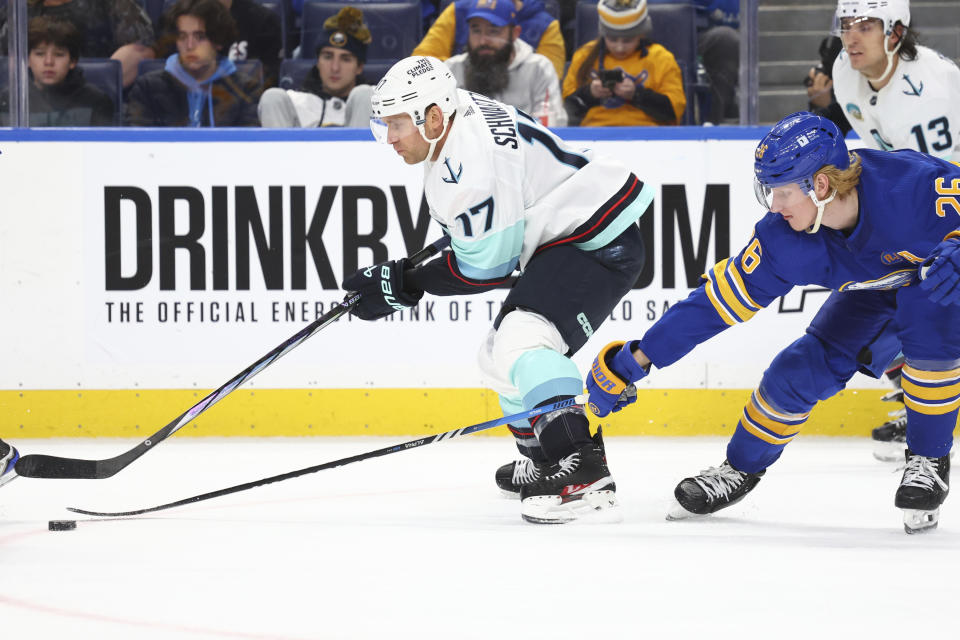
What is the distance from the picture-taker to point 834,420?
15.6 ft

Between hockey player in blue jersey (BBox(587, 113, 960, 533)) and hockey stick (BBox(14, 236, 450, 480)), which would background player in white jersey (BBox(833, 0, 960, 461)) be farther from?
hockey stick (BBox(14, 236, 450, 480))

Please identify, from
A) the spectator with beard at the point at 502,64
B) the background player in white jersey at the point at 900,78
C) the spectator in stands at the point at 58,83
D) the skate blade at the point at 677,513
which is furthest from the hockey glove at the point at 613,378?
the spectator in stands at the point at 58,83

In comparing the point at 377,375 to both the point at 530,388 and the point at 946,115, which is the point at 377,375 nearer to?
the point at 530,388

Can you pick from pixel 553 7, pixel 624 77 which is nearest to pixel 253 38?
pixel 553 7

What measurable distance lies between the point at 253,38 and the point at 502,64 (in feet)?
3.21

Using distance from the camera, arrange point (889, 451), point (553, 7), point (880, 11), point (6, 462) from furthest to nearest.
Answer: point (553, 7)
point (889, 451)
point (880, 11)
point (6, 462)

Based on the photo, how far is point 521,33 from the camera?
4.86 meters

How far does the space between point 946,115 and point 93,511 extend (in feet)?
9.42

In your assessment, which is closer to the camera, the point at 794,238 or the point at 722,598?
the point at 722,598

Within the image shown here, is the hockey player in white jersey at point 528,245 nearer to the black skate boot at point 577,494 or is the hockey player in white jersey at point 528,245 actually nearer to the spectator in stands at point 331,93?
the black skate boot at point 577,494

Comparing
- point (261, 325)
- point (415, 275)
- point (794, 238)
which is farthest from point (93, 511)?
point (794, 238)

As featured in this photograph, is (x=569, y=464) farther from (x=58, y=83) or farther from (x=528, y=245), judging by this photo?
(x=58, y=83)

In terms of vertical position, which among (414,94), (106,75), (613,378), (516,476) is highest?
(106,75)

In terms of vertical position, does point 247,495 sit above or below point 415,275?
below
